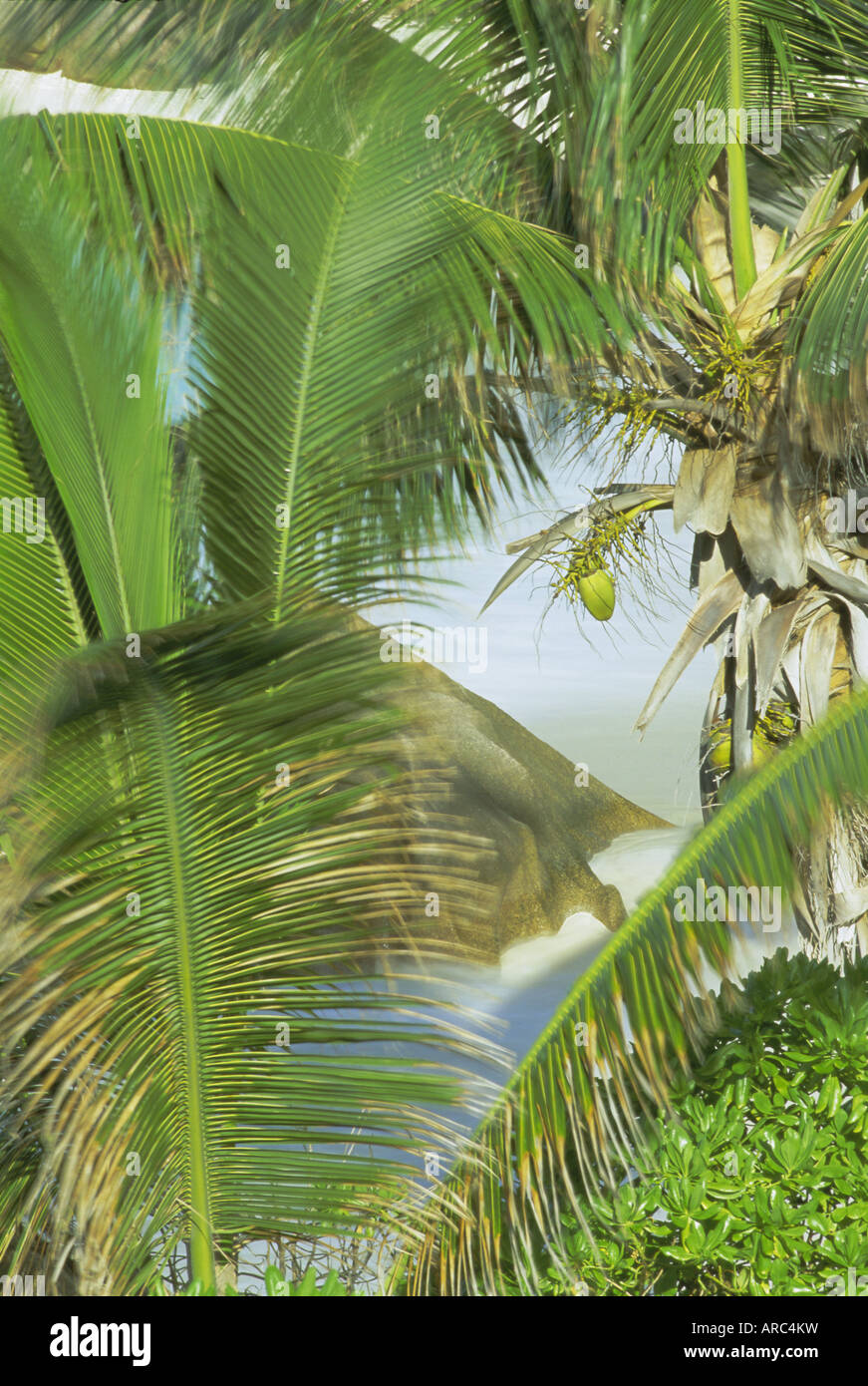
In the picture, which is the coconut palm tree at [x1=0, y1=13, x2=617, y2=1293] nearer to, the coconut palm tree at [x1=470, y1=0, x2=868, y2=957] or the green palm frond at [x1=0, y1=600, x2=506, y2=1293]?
the green palm frond at [x1=0, y1=600, x2=506, y2=1293]

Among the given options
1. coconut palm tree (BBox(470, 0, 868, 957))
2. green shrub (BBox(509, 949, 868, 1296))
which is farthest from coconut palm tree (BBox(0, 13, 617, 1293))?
coconut palm tree (BBox(470, 0, 868, 957))

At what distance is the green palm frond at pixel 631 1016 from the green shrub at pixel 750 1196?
45 cm

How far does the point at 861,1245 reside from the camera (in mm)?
3191

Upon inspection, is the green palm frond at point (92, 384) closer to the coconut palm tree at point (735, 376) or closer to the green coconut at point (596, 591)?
the coconut palm tree at point (735, 376)

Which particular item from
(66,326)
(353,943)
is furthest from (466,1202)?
(66,326)

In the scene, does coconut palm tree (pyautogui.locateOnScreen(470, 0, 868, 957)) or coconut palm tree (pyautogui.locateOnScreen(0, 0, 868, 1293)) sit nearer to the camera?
coconut palm tree (pyautogui.locateOnScreen(0, 0, 868, 1293))

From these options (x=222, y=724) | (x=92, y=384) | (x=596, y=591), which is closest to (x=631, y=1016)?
(x=222, y=724)

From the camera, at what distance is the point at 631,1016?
2793 mm

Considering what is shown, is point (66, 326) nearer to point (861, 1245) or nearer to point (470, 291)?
point (470, 291)

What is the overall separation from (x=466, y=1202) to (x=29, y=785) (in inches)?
56.3

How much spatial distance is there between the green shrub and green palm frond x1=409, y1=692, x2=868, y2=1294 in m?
0.45

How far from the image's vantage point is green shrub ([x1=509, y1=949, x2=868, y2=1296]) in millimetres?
3184

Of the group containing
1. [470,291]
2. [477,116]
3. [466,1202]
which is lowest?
[466,1202]
